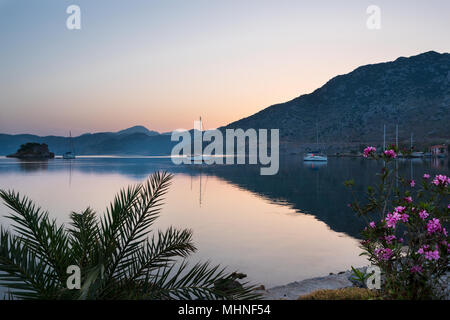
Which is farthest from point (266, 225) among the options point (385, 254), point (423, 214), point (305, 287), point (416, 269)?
point (423, 214)

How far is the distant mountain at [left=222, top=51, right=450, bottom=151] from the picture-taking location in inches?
5364

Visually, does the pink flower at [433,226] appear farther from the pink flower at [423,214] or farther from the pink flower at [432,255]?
the pink flower at [432,255]

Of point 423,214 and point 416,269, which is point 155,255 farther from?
point 423,214

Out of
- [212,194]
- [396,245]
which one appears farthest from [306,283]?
[212,194]

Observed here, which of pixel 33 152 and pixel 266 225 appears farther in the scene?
pixel 33 152

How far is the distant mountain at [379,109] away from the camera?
13625 centimetres

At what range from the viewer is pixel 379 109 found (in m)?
157

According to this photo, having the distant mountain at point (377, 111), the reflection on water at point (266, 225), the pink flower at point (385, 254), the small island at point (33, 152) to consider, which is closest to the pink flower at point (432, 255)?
the pink flower at point (385, 254)

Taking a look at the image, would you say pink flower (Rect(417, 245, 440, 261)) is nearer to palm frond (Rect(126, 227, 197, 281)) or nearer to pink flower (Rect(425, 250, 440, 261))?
pink flower (Rect(425, 250, 440, 261))

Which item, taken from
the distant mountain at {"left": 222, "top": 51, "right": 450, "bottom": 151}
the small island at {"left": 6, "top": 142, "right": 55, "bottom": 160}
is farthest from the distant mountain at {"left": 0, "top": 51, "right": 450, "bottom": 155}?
the small island at {"left": 6, "top": 142, "right": 55, "bottom": 160}

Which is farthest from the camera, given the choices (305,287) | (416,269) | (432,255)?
(305,287)

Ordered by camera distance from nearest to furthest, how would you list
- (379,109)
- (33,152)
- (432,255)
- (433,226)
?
(432,255) → (433,226) → (33,152) → (379,109)

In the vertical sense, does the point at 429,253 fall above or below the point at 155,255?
above
